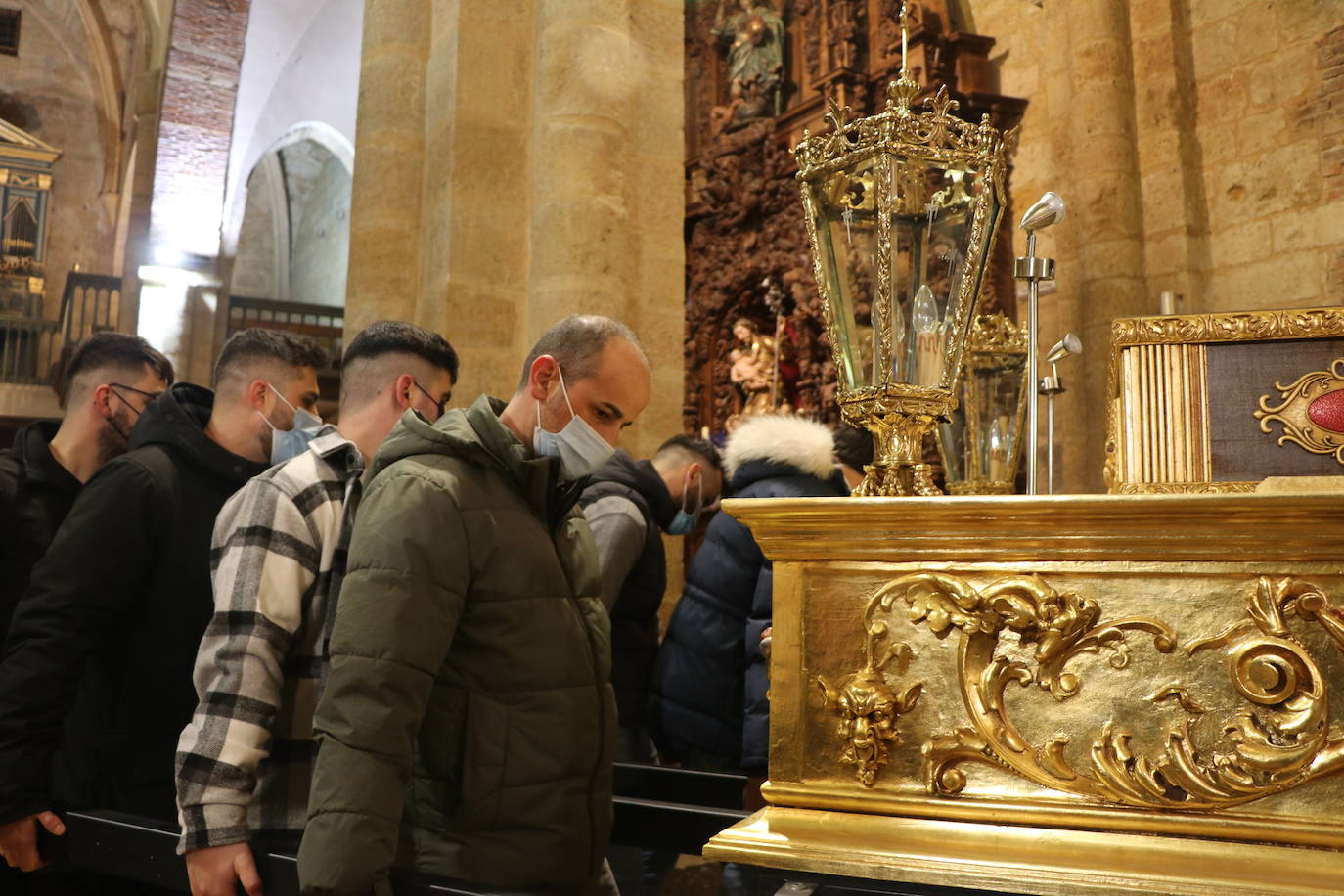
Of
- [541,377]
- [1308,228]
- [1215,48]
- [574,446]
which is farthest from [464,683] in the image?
[1215,48]

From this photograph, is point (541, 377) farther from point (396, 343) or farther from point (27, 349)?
point (27, 349)

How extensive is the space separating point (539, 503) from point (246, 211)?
22.1 meters

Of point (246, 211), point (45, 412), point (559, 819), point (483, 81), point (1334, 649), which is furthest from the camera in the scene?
point (246, 211)

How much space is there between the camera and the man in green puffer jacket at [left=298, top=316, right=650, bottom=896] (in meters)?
1.58

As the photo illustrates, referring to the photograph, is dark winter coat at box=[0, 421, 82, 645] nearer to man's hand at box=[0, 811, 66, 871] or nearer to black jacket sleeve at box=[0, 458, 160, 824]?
black jacket sleeve at box=[0, 458, 160, 824]

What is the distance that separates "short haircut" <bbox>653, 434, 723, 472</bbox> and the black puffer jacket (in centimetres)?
67

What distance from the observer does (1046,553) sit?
1230 millimetres

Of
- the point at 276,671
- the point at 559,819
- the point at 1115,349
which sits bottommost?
the point at 559,819

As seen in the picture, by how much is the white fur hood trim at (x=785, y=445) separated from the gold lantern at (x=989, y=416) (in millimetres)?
865

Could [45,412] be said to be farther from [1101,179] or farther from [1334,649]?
[1334,649]

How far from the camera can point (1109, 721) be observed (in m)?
1.19

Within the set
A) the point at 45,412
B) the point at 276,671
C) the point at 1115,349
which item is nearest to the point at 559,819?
the point at 276,671

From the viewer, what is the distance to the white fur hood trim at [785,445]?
289 centimetres

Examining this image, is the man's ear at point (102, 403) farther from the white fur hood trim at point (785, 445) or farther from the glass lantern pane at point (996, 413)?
the glass lantern pane at point (996, 413)
